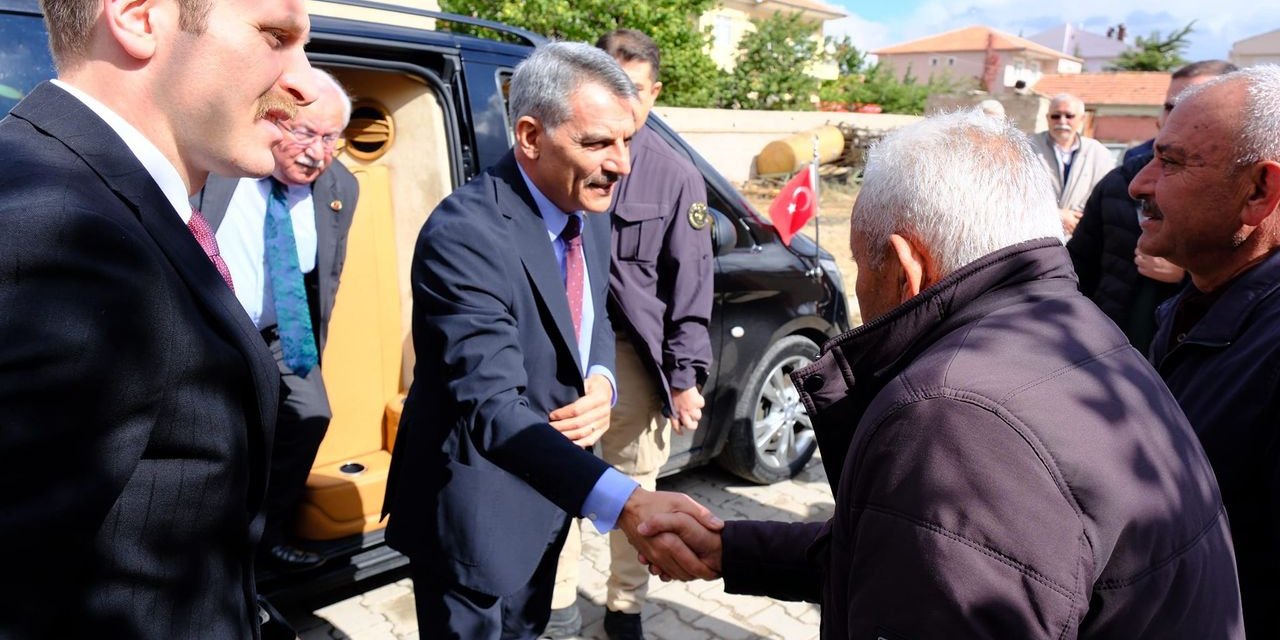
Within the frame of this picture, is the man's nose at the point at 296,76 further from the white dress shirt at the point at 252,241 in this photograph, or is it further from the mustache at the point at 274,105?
the white dress shirt at the point at 252,241

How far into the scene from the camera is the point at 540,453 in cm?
225

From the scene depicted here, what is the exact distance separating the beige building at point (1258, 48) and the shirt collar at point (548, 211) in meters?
68.6

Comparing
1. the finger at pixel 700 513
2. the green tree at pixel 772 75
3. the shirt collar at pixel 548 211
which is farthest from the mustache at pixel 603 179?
the green tree at pixel 772 75

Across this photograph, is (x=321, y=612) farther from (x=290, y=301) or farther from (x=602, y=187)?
(x=602, y=187)

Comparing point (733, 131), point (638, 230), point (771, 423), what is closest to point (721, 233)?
point (638, 230)

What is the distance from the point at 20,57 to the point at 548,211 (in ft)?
4.90

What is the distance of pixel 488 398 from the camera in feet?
7.39

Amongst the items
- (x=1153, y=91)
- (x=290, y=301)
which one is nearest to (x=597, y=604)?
(x=290, y=301)

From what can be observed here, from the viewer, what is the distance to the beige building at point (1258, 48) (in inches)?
2275

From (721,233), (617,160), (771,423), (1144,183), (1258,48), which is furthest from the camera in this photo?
(1258,48)

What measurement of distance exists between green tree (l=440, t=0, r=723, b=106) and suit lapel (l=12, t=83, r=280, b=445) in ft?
53.4

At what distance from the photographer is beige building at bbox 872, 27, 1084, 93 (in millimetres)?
61281

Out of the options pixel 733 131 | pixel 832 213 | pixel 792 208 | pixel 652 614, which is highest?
pixel 792 208

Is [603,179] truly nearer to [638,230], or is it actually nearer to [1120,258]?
[638,230]
